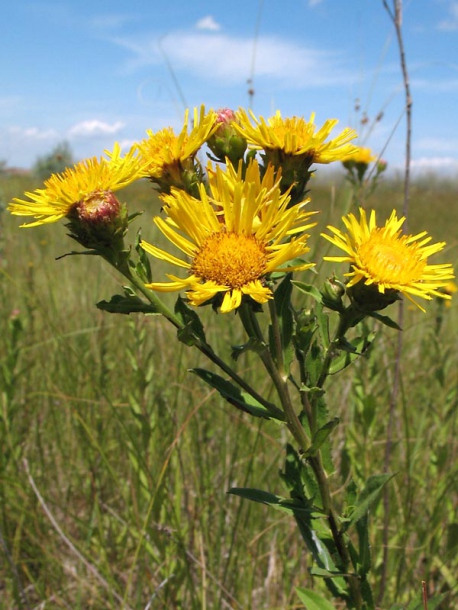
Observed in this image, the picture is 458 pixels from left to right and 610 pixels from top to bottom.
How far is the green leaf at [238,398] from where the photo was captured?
1.20 meters

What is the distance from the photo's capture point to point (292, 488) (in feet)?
4.42

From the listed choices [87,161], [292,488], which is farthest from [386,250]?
[87,161]

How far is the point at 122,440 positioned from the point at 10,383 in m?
0.56

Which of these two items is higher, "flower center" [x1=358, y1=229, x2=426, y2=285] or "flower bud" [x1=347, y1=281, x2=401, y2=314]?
"flower center" [x1=358, y1=229, x2=426, y2=285]

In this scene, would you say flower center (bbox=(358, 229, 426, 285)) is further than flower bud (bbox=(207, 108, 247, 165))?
No

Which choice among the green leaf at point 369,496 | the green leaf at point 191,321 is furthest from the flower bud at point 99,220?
the green leaf at point 369,496

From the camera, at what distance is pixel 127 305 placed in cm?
120

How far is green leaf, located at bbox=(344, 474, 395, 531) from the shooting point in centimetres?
Result: 126

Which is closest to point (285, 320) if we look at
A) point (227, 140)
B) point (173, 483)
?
point (227, 140)

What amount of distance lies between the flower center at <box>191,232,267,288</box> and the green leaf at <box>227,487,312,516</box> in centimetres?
49

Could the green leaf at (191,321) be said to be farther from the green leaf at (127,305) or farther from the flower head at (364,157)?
the flower head at (364,157)

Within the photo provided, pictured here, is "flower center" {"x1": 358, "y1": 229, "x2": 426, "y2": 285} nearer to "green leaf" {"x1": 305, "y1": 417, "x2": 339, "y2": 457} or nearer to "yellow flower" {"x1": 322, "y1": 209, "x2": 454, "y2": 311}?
"yellow flower" {"x1": 322, "y1": 209, "x2": 454, "y2": 311}

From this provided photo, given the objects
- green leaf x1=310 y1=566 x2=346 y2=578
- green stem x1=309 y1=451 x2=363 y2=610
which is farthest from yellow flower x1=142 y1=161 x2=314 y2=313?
green leaf x1=310 y1=566 x2=346 y2=578

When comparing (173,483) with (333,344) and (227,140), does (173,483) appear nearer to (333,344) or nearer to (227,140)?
(333,344)
